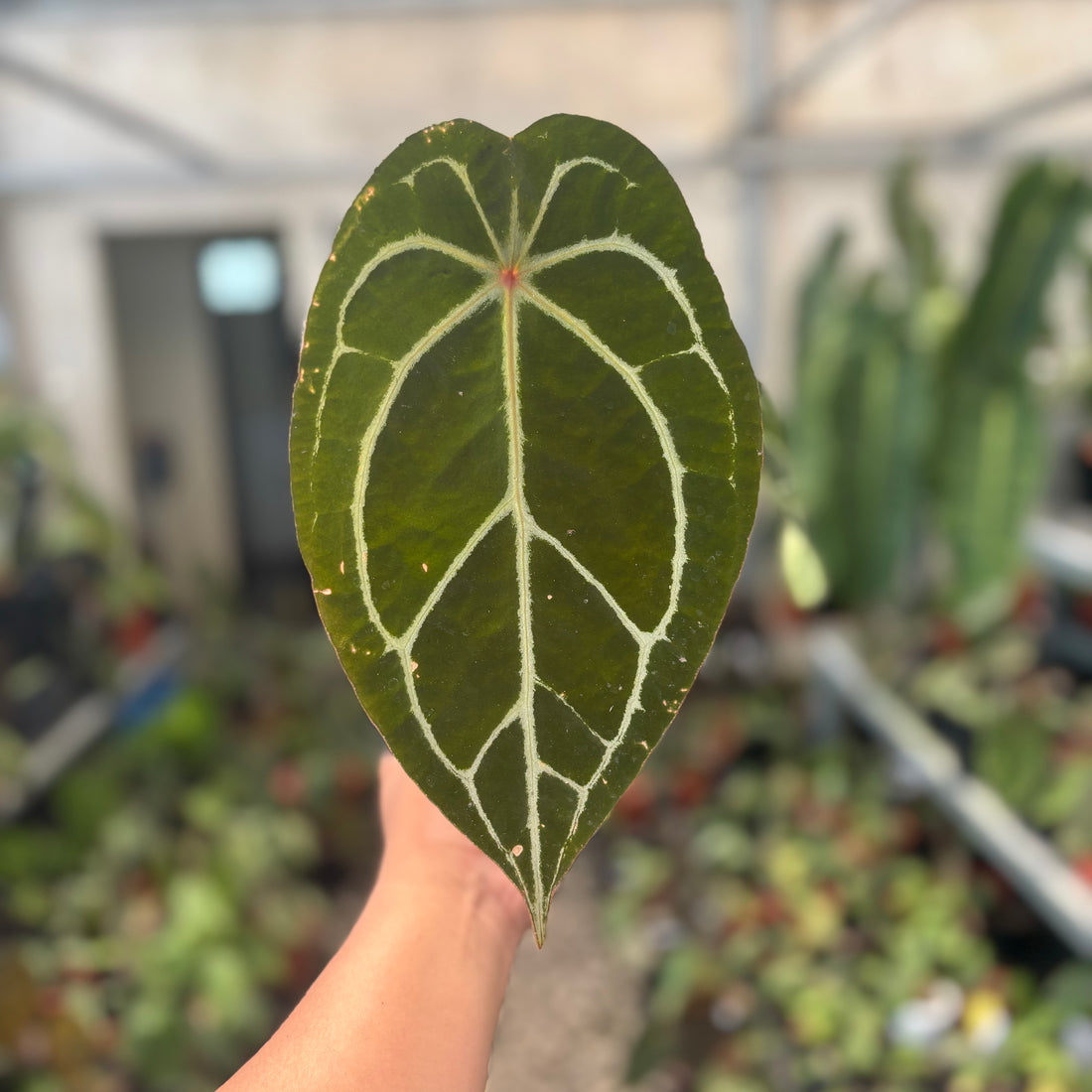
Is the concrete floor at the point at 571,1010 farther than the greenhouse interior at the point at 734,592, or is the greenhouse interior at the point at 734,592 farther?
the greenhouse interior at the point at 734,592

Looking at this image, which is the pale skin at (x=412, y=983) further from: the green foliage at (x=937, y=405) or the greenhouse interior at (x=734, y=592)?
the green foliage at (x=937, y=405)

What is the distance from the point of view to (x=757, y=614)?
1947mm

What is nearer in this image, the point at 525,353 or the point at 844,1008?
the point at 525,353

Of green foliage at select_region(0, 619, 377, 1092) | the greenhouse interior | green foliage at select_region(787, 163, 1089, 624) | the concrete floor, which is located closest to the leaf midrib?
the concrete floor

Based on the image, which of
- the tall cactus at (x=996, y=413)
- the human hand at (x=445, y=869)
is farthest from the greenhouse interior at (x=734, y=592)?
the human hand at (x=445, y=869)

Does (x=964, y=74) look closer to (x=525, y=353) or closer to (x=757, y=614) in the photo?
(x=757, y=614)

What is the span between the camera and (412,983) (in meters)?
0.20

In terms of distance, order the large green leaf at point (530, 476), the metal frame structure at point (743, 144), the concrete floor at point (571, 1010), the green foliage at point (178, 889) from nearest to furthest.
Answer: the large green leaf at point (530, 476)
the concrete floor at point (571, 1010)
the green foliage at point (178, 889)
the metal frame structure at point (743, 144)

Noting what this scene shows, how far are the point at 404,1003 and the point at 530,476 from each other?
0.37 feet

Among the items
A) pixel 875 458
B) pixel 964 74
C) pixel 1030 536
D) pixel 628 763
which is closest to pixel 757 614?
pixel 1030 536

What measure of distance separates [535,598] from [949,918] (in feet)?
3.86

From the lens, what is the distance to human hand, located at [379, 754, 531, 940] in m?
0.24

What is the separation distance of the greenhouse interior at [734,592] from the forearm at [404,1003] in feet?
0.64

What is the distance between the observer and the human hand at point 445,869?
0.77ft
